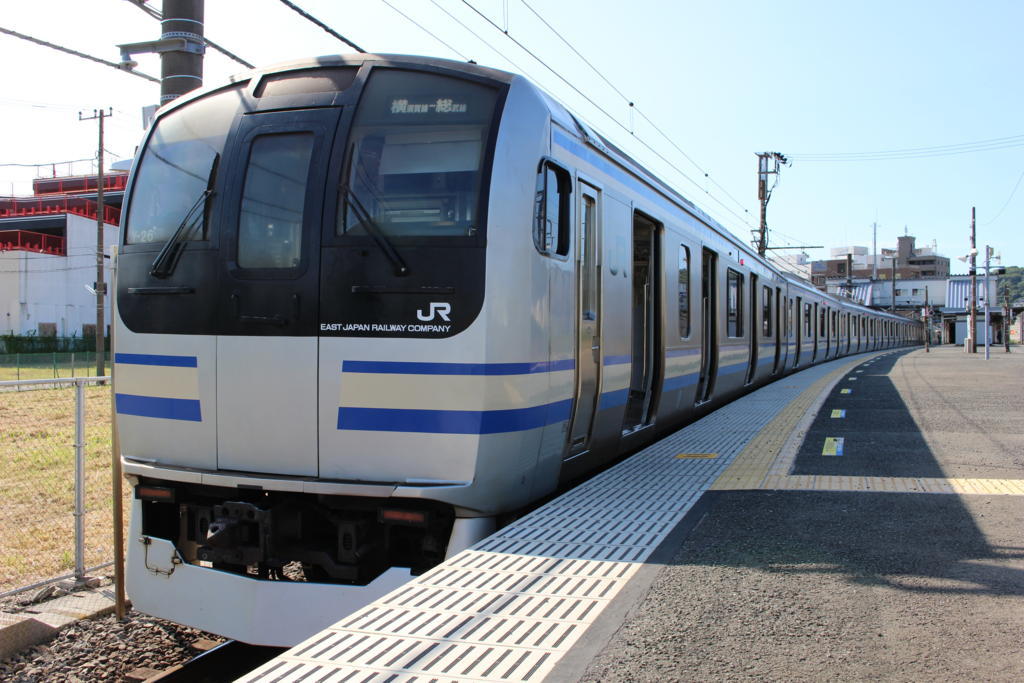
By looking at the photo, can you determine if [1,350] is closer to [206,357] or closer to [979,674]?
[206,357]

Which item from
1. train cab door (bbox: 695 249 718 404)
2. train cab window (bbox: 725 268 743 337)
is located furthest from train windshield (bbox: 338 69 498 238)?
train cab window (bbox: 725 268 743 337)

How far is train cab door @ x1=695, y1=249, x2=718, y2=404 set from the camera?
1064cm

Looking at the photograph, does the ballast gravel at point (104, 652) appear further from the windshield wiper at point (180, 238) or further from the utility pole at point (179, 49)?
the utility pole at point (179, 49)

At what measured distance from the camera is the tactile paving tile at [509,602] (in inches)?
113

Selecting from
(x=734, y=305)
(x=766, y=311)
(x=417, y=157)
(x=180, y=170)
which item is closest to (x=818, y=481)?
(x=417, y=157)

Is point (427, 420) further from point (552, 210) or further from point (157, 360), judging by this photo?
point (157, 360)

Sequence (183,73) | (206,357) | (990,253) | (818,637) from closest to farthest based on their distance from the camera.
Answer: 1. (818,637)
2. (206,357)
3. (183,73)
4. (990,253)

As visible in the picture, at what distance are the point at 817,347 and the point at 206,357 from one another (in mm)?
24629

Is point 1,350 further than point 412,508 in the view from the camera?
Yes

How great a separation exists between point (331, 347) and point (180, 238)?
1229mm

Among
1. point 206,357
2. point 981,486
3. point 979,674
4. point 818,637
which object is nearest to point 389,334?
point 206,357

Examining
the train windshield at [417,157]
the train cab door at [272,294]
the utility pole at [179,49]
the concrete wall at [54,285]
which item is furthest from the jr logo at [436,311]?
the concrete wall at [54,285]

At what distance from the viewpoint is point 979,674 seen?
298 centimetres

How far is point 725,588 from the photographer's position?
3871 millimetres
